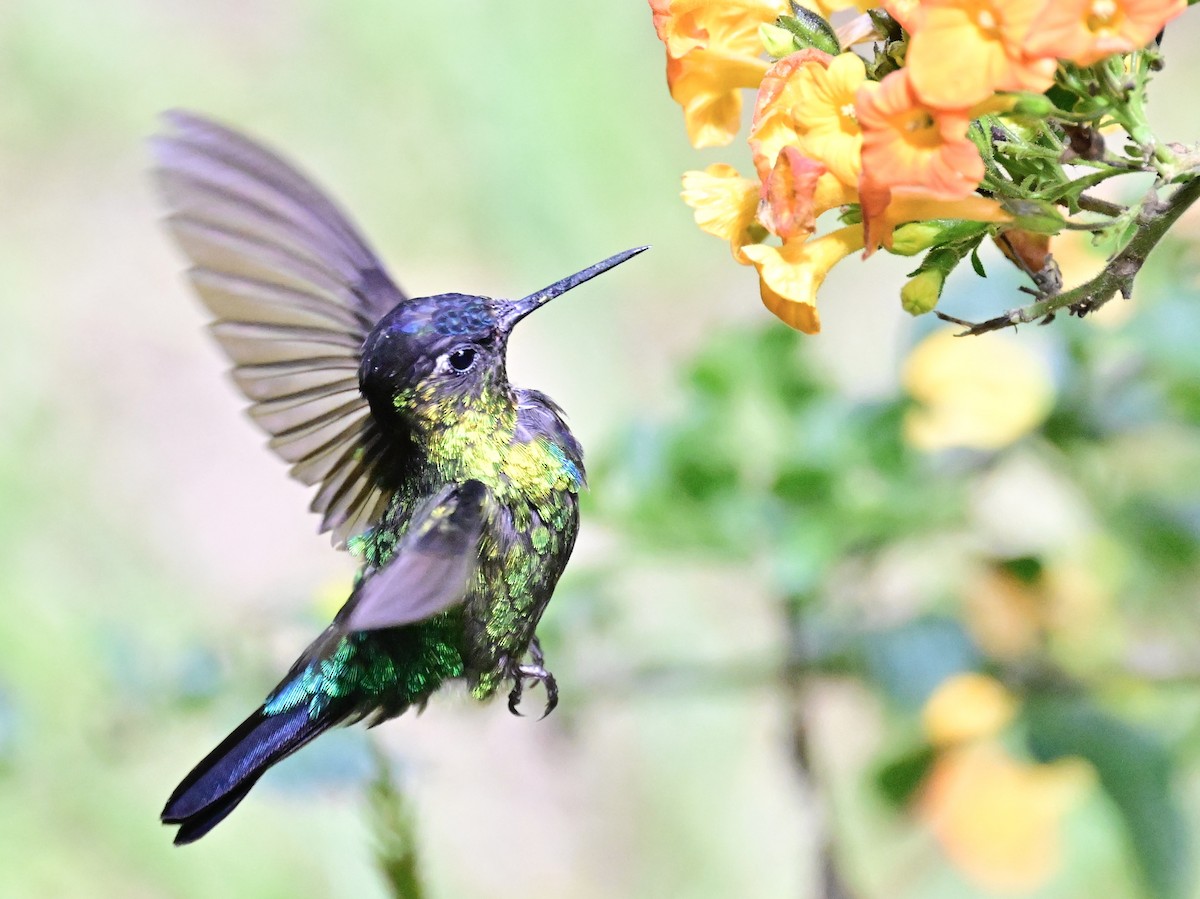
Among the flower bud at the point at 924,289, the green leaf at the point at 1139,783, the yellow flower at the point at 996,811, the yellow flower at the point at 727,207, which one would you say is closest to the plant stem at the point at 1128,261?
the flower bud at the point at 924,289

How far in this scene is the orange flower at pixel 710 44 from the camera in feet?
3.53

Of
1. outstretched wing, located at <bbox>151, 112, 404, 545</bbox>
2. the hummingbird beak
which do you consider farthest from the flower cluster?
outstretched wing, located at <bbox>151, 112, 404, 545</bbox>

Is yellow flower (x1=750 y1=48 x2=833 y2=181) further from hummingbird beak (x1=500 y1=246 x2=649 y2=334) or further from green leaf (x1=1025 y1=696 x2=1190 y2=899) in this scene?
green leaf (x1=1025 y1=696 x2=1190 y2=899)

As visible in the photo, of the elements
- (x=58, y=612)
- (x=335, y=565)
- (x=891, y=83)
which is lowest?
(x=335, y=565)

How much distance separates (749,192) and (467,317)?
444 millimetres

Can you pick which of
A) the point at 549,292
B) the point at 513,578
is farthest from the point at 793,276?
the point at 513,578

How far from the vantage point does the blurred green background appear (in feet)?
6.56

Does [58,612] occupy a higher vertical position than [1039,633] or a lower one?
higher

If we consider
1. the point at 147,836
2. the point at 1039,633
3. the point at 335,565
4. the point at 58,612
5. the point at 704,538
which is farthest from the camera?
the point at 335,565

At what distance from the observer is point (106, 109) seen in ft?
14.5

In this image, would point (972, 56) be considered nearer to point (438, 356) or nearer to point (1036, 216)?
point (1036, 216)

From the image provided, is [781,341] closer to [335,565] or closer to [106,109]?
[335,565]

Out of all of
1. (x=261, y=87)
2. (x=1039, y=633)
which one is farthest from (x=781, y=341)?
(x=261, y=87)

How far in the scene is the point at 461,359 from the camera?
1.47 m
